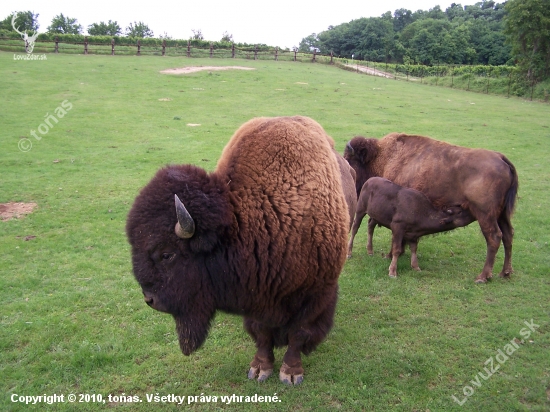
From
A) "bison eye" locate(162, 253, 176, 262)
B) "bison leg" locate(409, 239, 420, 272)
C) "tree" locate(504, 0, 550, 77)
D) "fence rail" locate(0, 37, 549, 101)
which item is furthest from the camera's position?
"fence rail" locate(0, 37, 549, 101)

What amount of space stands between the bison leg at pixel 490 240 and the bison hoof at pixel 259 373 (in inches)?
155

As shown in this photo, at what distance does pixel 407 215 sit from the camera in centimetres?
700

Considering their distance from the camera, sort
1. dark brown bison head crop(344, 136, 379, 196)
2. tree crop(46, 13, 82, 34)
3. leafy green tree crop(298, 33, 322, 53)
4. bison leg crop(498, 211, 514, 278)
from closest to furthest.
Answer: bison leg crop(498, 211, 514, 278), dark brown bison head crop(344, 136, 379, 196), tree crop(46, 13, 82, 34), leafy green tree crop(298, 33, 322, 53)

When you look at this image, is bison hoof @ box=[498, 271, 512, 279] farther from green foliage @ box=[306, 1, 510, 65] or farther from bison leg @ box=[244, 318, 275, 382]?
green foliage @ box=[306, 1, 510, 65]

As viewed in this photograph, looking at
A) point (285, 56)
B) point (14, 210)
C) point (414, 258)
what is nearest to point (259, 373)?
point (414, 258)

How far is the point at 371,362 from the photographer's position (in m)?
4.71

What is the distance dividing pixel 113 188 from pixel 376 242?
6736 millimetres

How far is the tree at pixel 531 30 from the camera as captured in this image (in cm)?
3688

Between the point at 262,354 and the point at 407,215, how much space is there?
3728 millimetres

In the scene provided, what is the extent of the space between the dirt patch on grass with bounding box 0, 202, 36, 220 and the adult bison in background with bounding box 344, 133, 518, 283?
279 inches

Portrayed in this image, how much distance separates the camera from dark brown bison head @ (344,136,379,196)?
8.52 metres

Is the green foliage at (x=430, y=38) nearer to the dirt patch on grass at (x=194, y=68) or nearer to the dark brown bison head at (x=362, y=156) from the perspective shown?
the dirt patch on grass at (x=194, y=68)

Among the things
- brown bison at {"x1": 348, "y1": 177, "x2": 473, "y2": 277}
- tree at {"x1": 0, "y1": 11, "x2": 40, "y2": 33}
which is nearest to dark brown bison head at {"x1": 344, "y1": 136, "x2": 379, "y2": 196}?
brown bison at {"x1": 348, "y1": 177, "x2": 473, "y2": 277}

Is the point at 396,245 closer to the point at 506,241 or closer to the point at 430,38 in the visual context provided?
the point at 506,241
